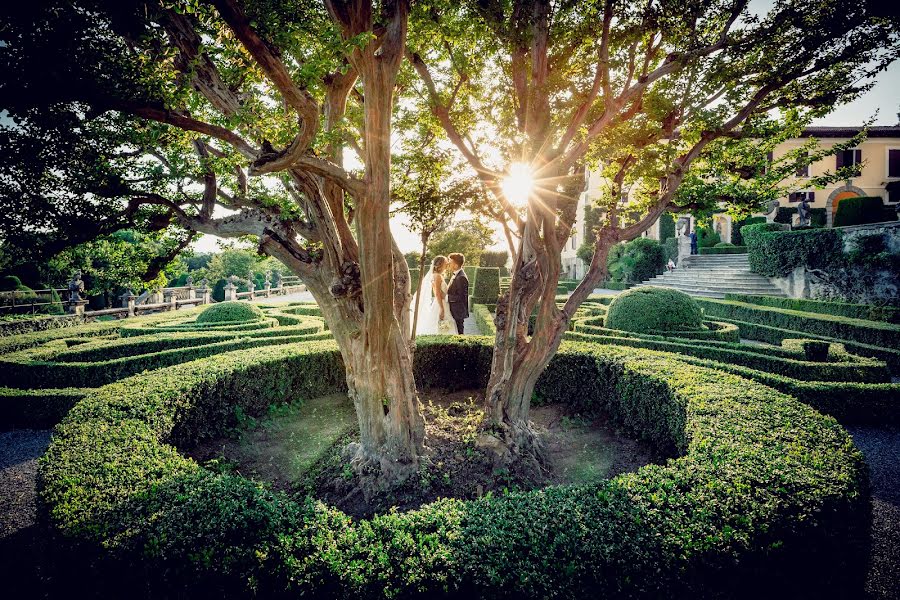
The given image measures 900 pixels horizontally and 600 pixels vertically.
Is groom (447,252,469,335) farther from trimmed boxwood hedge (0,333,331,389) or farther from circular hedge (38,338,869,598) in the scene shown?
circular hedge (38,338,869,598)

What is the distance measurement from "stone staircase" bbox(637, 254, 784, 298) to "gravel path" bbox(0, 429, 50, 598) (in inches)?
845

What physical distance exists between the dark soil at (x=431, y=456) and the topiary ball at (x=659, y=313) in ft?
13.8

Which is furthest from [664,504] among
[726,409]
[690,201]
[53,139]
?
[53,139]

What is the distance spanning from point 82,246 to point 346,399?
14.8ft

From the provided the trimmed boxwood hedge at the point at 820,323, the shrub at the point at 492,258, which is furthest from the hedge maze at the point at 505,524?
the shrub at the point at 492,258

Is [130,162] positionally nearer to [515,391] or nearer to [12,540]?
[12,540]

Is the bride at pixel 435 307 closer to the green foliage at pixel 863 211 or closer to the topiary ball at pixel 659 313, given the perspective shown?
the topiary ball at pixel 659 313

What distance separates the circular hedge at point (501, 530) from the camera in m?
2.39

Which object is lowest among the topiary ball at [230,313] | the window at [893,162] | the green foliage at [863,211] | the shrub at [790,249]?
the topiary ball at [230,313]

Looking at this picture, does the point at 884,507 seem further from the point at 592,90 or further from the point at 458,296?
the point at 458,296

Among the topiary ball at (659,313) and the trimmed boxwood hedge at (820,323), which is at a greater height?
the topiary ball at (659,313)

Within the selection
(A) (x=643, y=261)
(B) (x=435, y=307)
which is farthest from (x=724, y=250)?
(B) (x=435, y=307)

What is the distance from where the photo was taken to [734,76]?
15.9 ft

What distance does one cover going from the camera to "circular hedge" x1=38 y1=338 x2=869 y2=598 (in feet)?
7.84
